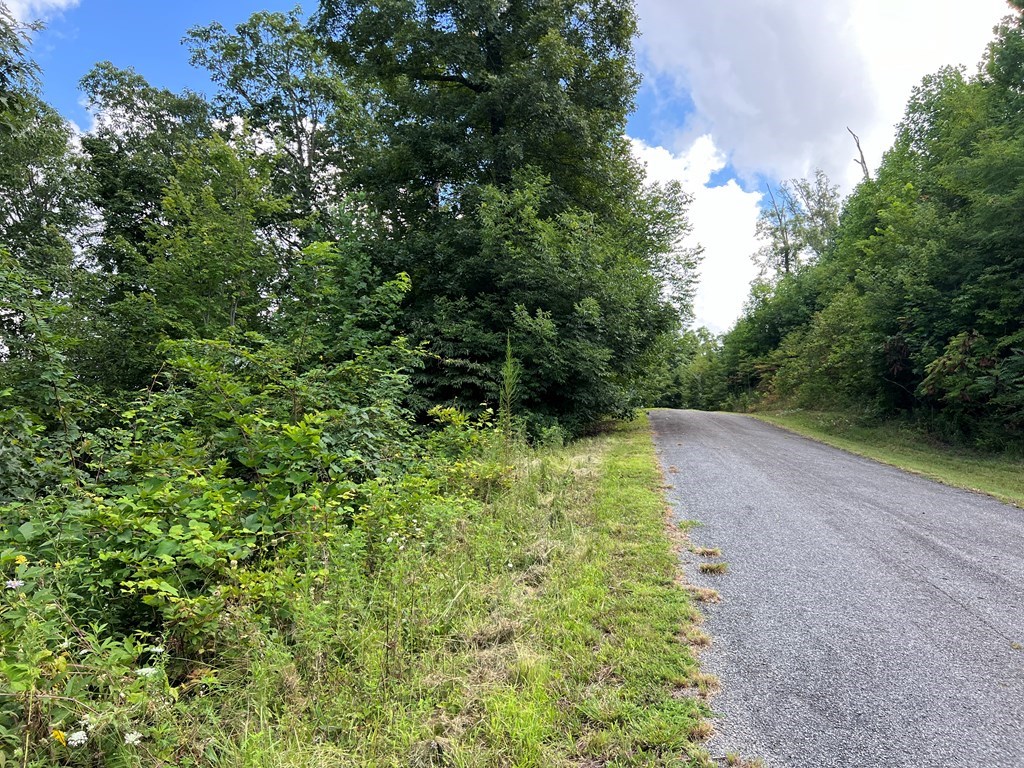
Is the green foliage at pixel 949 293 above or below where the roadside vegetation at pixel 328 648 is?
above

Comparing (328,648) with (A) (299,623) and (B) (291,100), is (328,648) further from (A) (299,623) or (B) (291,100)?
(B) (291,100)

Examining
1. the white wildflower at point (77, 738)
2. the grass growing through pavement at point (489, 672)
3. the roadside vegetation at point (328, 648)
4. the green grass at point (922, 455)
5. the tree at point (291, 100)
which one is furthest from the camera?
the tree at point (291, 100)

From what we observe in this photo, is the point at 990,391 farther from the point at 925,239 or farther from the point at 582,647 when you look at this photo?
the point at 582,647

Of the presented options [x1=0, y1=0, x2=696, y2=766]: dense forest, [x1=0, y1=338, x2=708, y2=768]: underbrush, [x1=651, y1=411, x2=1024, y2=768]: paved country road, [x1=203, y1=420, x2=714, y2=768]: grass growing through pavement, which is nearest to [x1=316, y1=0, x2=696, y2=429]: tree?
[x1=0, y1=0, x2=696, y2=766]: dense forest

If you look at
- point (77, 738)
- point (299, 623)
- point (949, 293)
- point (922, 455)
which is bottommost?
point (922, 455)

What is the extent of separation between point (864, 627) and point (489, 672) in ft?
8.07

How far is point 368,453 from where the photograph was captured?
4.38 meters

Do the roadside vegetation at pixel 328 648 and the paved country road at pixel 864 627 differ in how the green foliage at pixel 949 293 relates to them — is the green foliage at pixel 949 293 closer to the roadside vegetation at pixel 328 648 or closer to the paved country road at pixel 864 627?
the paved country road at pixel 864 627

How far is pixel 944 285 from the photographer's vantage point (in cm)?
1148

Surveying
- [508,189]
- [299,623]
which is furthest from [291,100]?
[299,623]

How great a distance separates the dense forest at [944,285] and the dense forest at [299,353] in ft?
19.5

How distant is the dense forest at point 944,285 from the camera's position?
9961mm

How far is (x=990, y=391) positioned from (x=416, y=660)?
1300 centimetres

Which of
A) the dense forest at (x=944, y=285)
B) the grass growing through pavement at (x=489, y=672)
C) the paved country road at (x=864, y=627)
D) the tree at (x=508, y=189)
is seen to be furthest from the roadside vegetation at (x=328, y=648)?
the dense forest at (x=944, y=285)
